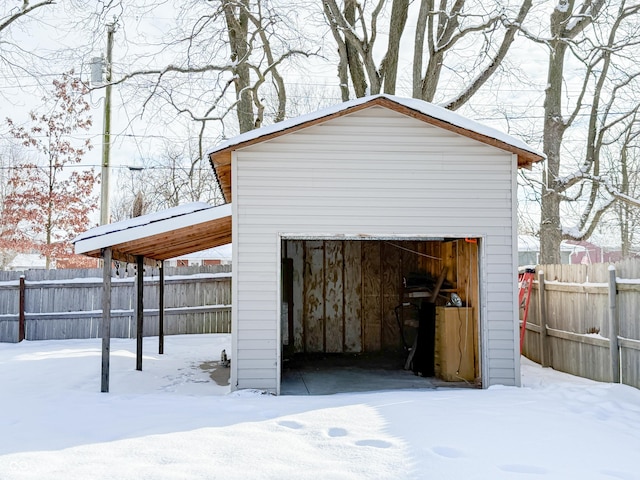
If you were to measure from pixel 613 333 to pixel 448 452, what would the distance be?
352 cm

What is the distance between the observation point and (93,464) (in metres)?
4.04

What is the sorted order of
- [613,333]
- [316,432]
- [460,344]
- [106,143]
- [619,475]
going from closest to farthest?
[619,475]
[316,432]
[613,333]
[460,344]
[106,143]

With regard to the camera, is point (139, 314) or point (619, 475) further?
point (139, 314)

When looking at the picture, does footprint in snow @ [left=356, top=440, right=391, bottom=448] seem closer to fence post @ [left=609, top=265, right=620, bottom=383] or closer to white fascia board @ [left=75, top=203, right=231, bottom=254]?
white fascia board @ [left=75, top=203, right=231, bottom=254]

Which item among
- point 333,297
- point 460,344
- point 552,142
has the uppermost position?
point 552,142

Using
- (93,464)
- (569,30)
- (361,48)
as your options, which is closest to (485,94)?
(569,30)

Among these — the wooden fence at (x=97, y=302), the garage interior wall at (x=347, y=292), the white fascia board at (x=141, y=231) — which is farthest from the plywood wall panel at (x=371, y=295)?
the white fascia board at (x=141, y=231)

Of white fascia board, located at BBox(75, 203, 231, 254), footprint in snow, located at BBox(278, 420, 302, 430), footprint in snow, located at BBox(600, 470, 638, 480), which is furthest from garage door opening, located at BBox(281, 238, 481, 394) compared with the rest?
footprint in snow, located at BBox(600, 470, 638, 480)

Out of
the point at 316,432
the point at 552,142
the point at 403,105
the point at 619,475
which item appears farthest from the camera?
the point at 552,142

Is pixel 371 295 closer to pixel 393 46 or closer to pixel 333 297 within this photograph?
pixel 333 297

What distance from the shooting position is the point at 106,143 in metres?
13.3

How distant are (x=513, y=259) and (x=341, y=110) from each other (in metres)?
2.87

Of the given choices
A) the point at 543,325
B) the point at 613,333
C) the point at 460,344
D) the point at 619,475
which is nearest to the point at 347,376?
the point at 460,344

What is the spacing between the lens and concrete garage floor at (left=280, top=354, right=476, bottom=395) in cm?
772
